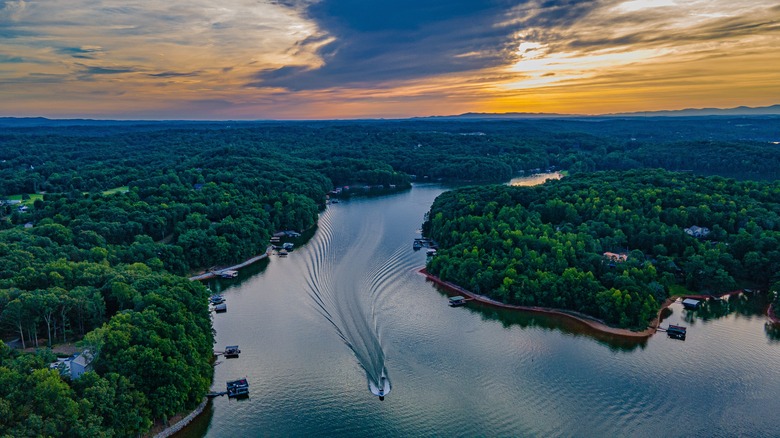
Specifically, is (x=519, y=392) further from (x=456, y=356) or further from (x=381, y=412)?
(x=381, y=412)

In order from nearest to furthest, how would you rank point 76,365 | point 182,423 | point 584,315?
point 76,365, point 182,423, point 584,315

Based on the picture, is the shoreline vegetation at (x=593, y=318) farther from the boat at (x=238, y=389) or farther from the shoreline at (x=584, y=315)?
the boat at (x=238, y=389)

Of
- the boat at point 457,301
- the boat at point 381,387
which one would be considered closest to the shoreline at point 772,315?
the boat at point 457,301

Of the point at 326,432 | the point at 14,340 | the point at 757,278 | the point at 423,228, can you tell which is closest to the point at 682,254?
the point at 757,278

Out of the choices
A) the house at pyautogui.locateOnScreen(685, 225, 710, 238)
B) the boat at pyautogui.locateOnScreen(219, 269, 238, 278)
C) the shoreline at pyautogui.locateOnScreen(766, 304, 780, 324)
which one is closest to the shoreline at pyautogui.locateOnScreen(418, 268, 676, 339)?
the shoreline at pyautogui.locateOnScreen(766, 304, 780, 324)

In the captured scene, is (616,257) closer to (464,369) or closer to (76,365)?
(464,369)

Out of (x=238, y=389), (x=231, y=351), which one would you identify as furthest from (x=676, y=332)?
(x=231, y=351)
